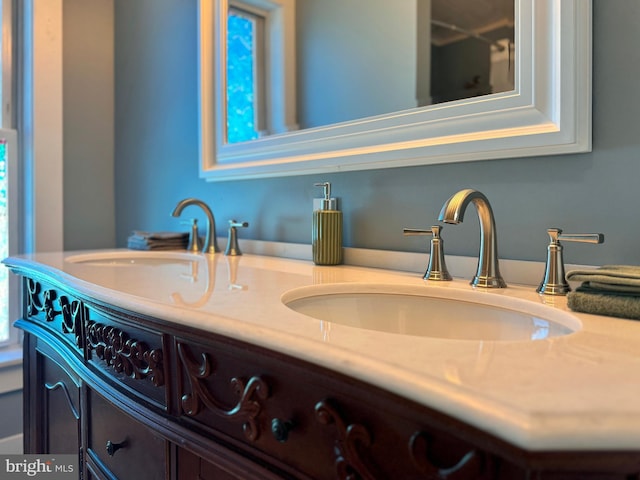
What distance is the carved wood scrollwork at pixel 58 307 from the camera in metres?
0.94

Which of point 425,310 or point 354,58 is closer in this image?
point 425,310

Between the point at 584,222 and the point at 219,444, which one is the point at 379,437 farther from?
the point at 584,222

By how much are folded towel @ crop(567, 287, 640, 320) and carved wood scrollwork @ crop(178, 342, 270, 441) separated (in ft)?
1.33

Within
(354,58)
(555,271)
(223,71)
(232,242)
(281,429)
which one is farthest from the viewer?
(223,71)

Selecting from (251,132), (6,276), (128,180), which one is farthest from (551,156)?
(6,276)

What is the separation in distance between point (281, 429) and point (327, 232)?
2.04 feet

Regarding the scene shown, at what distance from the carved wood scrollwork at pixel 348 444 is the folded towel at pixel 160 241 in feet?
3.80

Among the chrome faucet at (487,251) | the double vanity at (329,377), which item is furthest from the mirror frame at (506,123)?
the double vanity at (329,377)

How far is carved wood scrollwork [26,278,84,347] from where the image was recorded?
3.08ft

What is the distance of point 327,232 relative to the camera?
109 centimetres

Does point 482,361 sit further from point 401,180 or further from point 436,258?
point 401,180

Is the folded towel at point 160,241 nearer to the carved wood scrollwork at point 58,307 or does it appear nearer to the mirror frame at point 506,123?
the carved wood scrollwork at point 58,307

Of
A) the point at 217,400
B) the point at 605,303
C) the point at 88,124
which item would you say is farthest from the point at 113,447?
the point at 88,124

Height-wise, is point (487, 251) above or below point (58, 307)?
above
